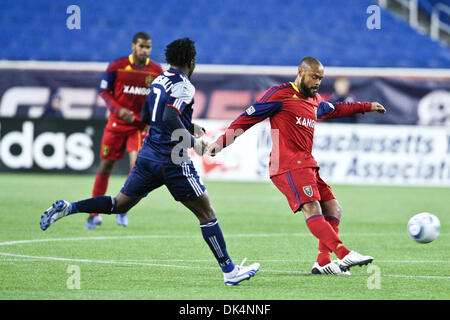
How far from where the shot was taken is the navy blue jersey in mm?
6945

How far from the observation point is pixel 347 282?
712cm

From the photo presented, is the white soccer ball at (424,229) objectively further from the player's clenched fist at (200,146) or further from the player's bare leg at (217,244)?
→ the player's clenched fist at (200,146)

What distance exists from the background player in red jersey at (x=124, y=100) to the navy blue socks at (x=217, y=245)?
441 centimetres

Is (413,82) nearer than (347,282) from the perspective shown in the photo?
No

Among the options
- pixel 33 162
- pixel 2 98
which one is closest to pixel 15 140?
pixel 33 162

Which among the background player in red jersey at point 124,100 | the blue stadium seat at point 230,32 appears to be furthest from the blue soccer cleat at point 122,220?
the blue stadium seat at point 230,32

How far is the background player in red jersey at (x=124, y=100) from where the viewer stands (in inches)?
444

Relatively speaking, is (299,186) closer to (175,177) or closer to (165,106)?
(175,177)

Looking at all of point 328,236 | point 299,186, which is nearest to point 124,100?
point 299,186

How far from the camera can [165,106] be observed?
22.8ft

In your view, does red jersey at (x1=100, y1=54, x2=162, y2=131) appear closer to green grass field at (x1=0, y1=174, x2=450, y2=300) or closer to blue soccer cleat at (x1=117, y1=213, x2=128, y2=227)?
blue soccer cleat at (x1=117, y1=213, x2=128, y2=227)

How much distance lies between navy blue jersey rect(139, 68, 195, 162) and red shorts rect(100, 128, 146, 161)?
420 cm
